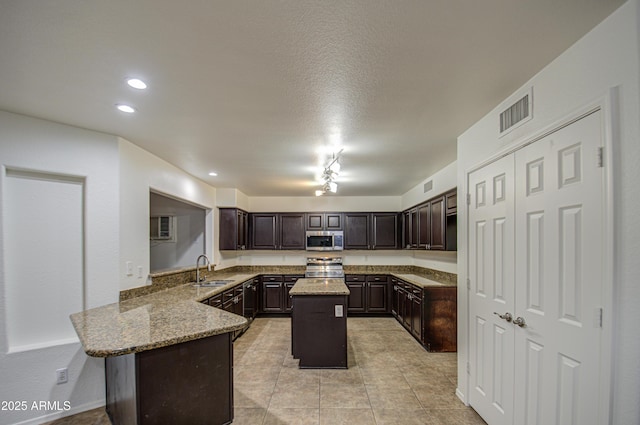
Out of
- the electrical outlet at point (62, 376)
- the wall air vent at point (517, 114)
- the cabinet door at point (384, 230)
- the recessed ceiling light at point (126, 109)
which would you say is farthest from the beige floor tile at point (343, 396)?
the cabinet door at point (384, 230)

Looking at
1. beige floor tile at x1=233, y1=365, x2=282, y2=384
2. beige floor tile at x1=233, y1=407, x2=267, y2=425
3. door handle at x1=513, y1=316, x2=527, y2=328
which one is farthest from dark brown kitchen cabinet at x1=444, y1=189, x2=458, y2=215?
beige floor tile at x1=233, y1=407, x2=267, y2=425

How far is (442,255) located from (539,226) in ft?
10.1

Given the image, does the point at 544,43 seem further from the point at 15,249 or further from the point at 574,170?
the point at 15,249

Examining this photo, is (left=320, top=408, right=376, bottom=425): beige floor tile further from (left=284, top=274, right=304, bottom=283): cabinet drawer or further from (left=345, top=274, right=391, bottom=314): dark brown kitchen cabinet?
(left=284, top=274, right=304, bottom=283): cabinet drawer

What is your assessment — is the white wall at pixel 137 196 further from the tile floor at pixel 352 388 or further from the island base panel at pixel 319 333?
the island base panel at pixel 319 333

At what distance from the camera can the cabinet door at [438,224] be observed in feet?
12.7

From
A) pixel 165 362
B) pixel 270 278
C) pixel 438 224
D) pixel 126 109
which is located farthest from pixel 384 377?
pixel 126 109

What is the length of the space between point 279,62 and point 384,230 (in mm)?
5030

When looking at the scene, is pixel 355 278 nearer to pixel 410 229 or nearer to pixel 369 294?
A: pixel 369 294

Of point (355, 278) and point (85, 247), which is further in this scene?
point (355, 278)

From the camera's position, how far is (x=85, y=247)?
8.43 ft

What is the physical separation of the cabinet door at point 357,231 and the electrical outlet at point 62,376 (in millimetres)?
4679

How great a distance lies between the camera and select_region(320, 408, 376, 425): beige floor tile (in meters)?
2.38

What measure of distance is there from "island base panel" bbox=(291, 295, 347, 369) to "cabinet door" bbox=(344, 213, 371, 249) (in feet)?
9.04
